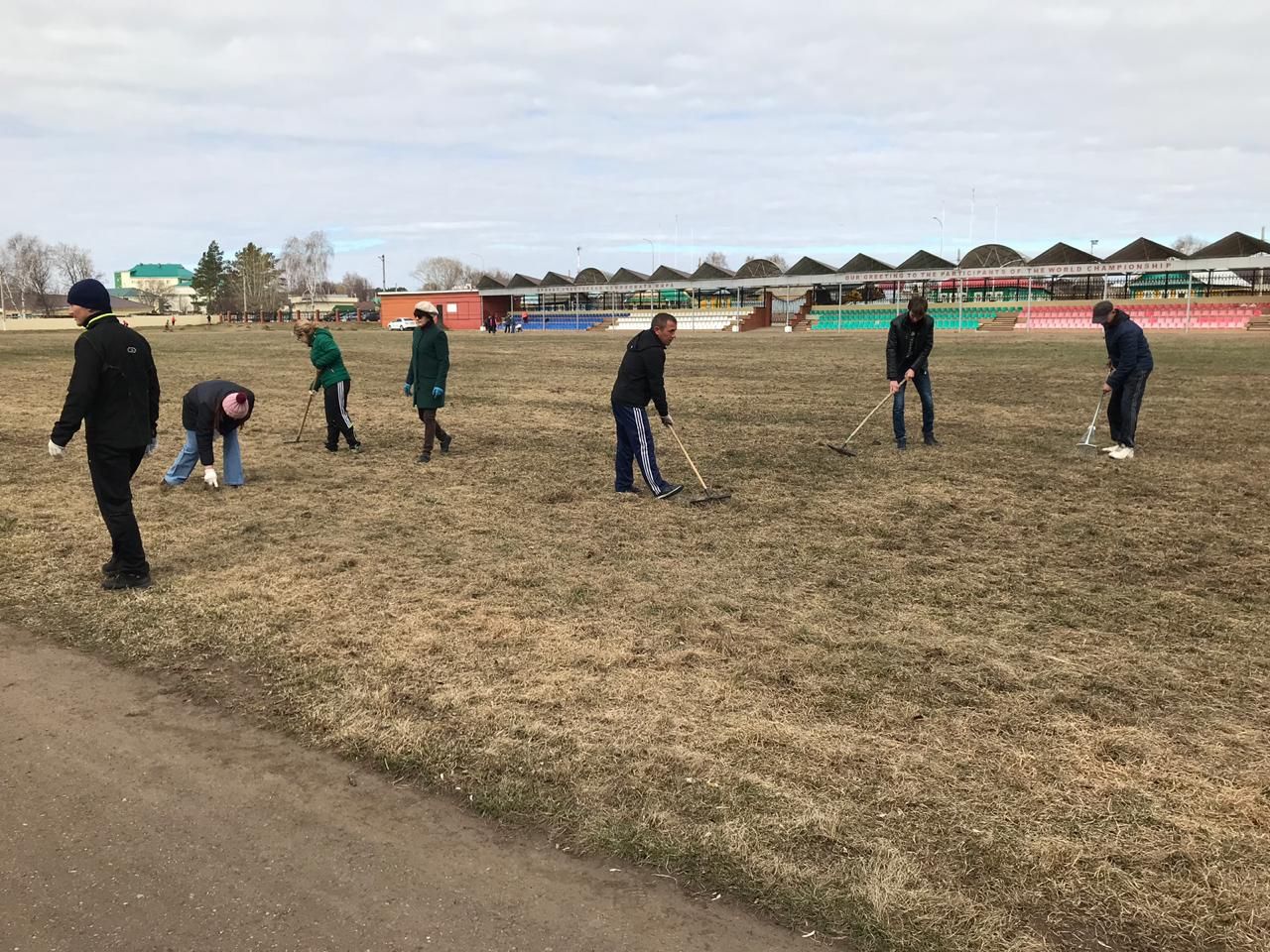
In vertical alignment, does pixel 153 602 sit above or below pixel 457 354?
below

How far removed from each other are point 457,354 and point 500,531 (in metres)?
25.5

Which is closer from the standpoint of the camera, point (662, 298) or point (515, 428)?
point (515, 428)

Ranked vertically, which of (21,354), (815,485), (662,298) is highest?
A: (662,298)

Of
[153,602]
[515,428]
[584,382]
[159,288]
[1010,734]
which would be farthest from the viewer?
[159,288]

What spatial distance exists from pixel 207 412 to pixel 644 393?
12.7ft

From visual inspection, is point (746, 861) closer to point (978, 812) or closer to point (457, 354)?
point (978, 812)

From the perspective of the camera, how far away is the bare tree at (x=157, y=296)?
113 metres

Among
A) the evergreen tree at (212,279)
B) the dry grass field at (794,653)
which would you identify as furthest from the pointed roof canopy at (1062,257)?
the evergreen tree at (212,279)

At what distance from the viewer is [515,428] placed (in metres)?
12.3

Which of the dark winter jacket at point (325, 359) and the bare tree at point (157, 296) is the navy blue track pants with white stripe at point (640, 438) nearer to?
the dark winter jacket at point (325, 359)

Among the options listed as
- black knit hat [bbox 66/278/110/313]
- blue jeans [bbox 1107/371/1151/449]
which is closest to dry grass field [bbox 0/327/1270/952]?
blue jeans [bbox 1107/371/1151/449]

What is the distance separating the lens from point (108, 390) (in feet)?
17.0

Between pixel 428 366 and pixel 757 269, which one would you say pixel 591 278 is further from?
pixel 428 366

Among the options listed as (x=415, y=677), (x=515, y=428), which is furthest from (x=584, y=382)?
(x=415, y=677)
